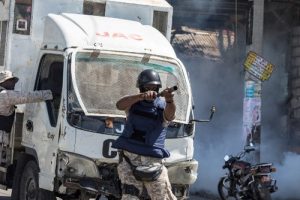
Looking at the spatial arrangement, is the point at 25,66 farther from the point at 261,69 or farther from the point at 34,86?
the point at 261,69

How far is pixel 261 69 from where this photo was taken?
11430 millimetres

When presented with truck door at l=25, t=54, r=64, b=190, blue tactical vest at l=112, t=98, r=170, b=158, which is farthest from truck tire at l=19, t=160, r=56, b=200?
blue tactical vest at l=112, t=98, r=170, b=158

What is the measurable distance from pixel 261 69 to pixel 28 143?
524cm

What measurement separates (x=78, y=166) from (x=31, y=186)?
41.5 inches

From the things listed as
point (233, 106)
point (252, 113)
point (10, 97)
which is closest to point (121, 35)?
point (10, 97)

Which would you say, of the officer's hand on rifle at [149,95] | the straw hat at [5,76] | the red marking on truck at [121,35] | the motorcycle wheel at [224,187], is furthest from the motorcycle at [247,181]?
the officer's hand on rifle at [149,95]

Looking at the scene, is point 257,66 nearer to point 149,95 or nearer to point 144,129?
point 144,129

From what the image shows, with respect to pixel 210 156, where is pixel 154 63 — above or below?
above

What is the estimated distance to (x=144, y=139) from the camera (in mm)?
5703

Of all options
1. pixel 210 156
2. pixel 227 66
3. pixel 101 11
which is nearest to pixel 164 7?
pixel 101 11

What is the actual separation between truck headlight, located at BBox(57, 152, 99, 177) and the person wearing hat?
2.70 ft

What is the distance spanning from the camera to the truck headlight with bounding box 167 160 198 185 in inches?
272

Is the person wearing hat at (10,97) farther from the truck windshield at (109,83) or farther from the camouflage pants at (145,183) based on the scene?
the camouflage pants at (145,183)

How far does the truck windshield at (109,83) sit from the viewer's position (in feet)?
22.0
